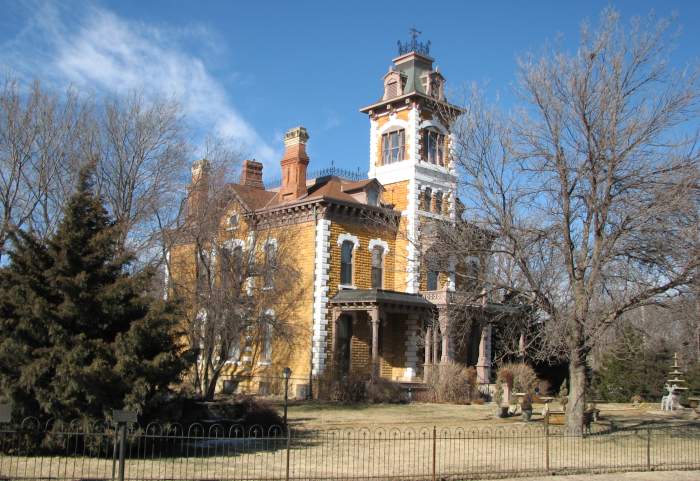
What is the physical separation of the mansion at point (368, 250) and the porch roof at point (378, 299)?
5 cm

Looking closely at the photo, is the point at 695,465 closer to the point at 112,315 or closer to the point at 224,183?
the point at 112,315

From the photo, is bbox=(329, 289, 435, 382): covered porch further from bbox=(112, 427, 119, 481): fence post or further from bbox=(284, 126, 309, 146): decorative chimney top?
bbox=(112, 427, 119, 481): fence post

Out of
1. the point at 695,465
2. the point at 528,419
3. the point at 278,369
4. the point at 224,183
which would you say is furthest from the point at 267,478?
the point at 278,369

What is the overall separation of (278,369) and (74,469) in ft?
63.2

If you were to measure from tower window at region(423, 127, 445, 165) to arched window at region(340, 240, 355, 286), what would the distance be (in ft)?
18.9

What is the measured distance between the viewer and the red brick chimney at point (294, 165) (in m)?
32.6

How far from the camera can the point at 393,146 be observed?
34750mm

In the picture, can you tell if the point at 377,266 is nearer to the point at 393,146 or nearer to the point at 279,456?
the point at 393,146

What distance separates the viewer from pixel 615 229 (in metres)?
17.7

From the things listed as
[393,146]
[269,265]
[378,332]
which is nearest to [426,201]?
[393,146]

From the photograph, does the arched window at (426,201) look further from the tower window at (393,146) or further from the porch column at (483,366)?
the porch column at (483,366)

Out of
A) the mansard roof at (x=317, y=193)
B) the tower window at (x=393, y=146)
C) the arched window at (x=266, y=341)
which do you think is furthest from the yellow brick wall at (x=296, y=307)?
the tower window at (x=393, y=146)

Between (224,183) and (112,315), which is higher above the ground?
(224,183)

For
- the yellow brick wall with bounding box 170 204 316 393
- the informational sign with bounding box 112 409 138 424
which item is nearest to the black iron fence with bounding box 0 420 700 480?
the informational sign with bounding box 112 409 138 424
